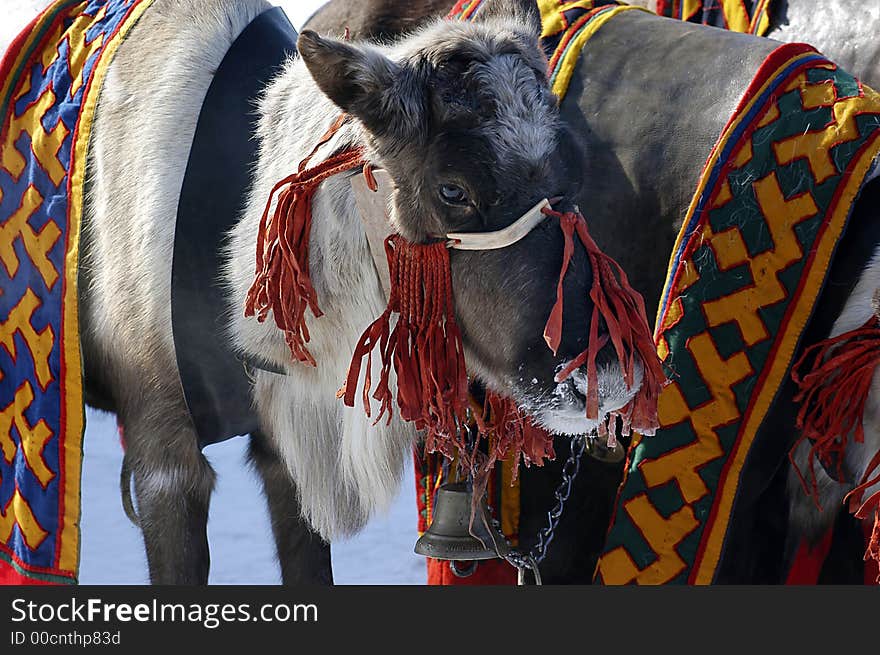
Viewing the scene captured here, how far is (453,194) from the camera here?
2.04 m

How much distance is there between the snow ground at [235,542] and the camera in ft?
14.7

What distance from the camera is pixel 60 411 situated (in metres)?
2.72

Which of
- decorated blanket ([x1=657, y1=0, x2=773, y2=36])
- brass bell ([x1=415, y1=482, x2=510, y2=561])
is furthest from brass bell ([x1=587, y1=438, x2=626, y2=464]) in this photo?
decorated blanket ([x1=657, y1=0, x2=773, y2=36])

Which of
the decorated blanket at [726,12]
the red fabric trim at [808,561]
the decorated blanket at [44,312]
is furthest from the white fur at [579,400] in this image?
the decorated blanket at [726,12]

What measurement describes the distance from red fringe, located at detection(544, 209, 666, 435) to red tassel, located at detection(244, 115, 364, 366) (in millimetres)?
486

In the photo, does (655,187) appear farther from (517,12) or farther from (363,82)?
(363,82)

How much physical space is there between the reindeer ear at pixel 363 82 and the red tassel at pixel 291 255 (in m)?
0.18

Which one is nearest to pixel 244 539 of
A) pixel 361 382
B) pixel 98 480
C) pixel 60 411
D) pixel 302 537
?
pixel 98 480

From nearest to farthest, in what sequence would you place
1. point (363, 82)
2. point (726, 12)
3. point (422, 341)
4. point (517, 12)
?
point (363, 82) → point (422, 341) → point (517, 12) → point (726, 12)

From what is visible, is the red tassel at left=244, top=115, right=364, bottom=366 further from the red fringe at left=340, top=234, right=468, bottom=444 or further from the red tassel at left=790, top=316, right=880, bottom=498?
the red tassel at left=790, top=316, right=880, bottom=498

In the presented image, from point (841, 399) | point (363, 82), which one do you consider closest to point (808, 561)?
point (841, 399)

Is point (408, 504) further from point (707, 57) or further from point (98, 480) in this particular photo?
point (707, 57)

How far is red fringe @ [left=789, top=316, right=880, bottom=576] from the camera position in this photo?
2316 millimetres

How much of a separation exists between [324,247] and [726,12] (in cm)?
187
